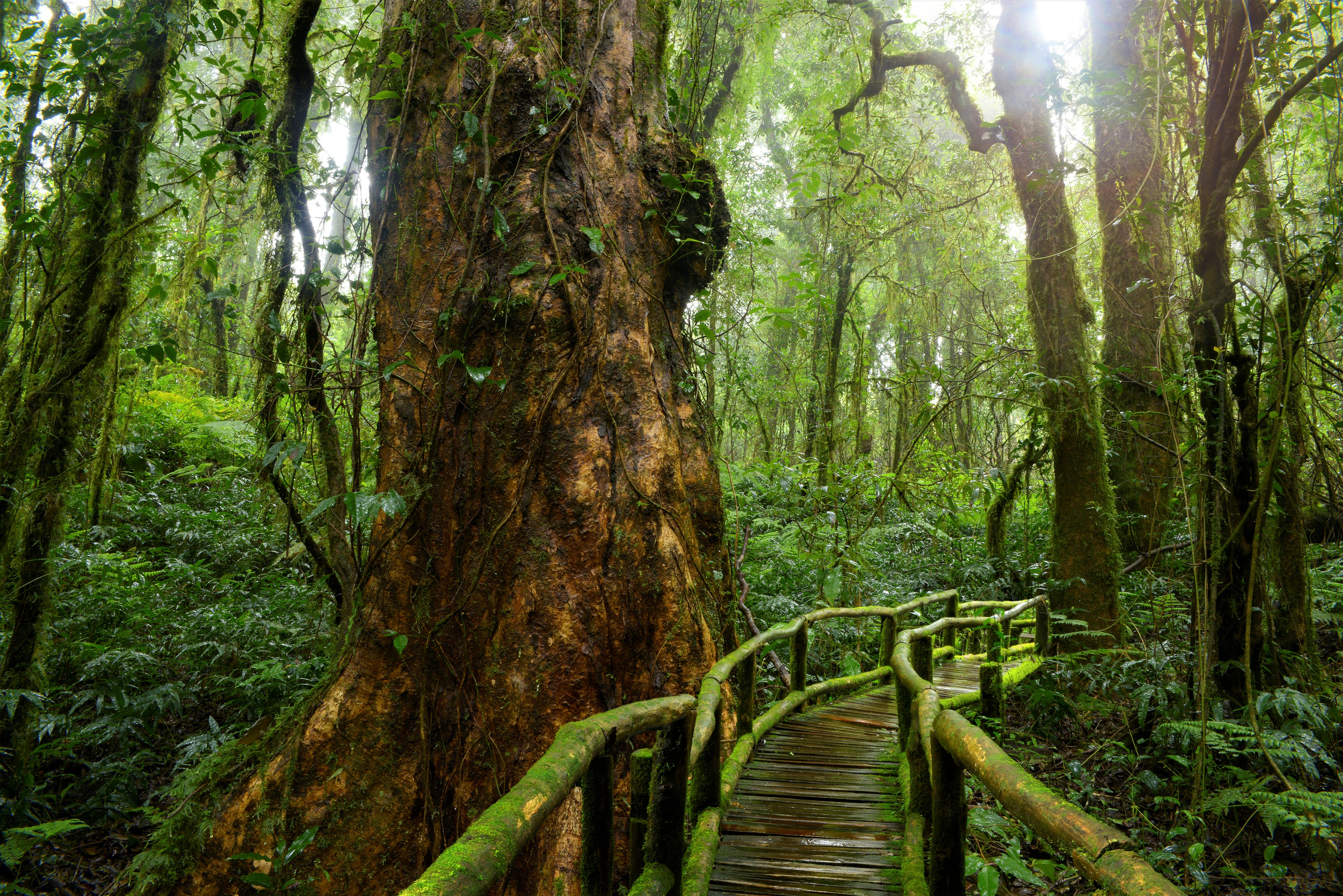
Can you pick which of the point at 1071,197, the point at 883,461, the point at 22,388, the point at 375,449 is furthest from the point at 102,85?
the point at 883,461

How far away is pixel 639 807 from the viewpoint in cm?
262

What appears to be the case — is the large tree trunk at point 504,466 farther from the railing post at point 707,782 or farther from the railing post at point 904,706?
the railing post at point 904,706

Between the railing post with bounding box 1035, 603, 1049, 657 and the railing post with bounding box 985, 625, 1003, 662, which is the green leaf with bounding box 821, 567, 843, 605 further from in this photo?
the railing post with bounding box 1035, 603, 1049, 657

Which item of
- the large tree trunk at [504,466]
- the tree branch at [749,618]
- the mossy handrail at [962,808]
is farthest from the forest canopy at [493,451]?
the mossy handrail at [962,808]

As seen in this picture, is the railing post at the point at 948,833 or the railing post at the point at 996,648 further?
the railing post at the point at 996,648

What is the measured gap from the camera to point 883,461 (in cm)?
2369

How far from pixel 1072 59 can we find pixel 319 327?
407 inches

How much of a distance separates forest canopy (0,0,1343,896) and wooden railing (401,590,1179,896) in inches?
14.1

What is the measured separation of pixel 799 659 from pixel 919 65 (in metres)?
10.1

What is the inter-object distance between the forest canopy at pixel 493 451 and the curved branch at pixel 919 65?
2.18m

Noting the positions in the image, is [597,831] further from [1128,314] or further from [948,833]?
[1128,314]

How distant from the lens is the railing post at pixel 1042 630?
8695 millimetres

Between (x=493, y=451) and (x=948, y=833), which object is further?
(x=493, y=451)

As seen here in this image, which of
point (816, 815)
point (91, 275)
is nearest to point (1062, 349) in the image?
point (816, 815)
